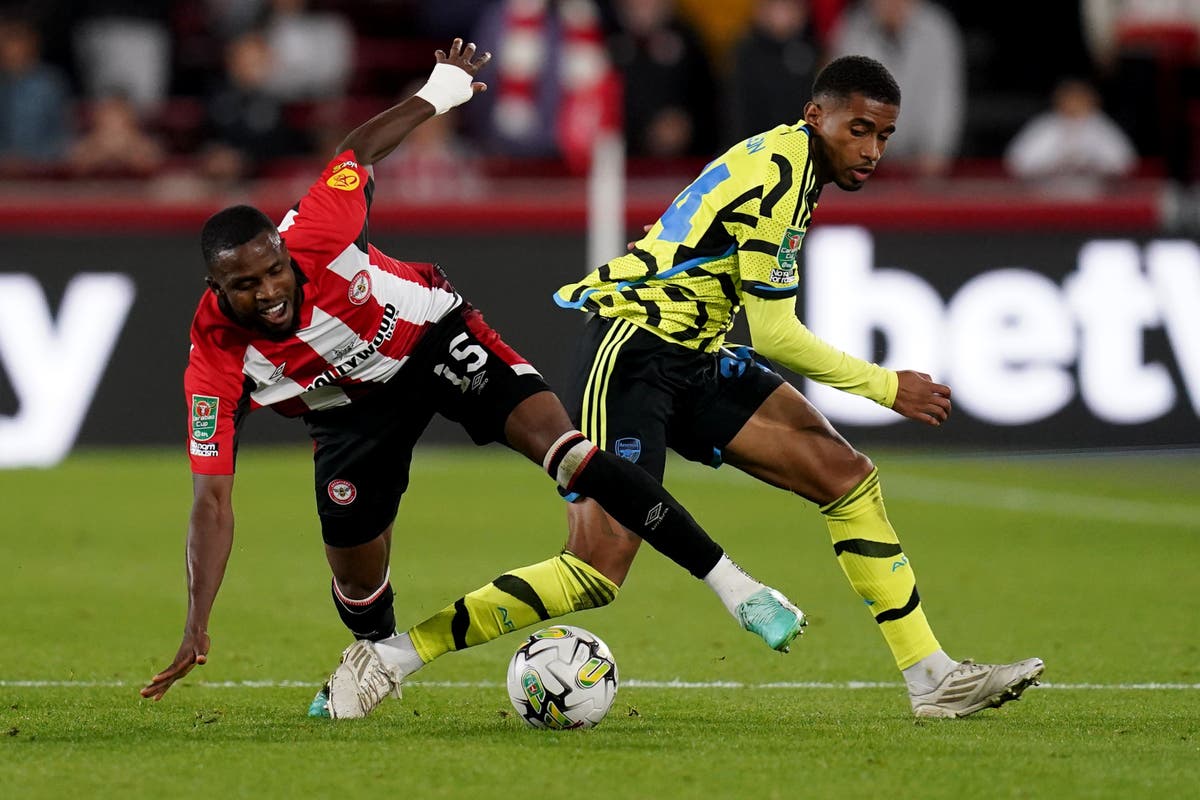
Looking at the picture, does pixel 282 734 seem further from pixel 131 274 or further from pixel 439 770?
pixel 131 274

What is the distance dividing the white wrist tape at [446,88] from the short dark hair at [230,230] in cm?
114

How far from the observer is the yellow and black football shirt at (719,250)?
622 centimetres

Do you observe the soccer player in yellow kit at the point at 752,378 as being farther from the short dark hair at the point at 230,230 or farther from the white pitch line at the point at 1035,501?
the white pitch line at the point at 1035,501

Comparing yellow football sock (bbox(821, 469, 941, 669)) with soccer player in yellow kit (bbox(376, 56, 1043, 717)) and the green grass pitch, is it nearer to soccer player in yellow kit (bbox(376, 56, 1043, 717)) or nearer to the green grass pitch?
soccer player in yellow kit (bbox(376, 56, 1043, 717))

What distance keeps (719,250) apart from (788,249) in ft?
0.89

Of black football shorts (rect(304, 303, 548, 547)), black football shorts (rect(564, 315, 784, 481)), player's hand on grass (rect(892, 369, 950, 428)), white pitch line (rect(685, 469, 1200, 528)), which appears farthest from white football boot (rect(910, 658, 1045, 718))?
white pitch line (rect(685, 469, 1200, 528))

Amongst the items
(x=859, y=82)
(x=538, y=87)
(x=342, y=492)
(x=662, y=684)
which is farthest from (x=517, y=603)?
(x=538, y=87)

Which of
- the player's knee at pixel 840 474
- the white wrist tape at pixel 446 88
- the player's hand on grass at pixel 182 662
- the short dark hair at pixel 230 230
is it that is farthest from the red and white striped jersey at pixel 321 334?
the player's knee at pixel 840 474

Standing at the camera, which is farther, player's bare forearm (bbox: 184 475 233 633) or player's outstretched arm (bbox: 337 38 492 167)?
player's outstretched arm (bbox: 337 38 492 167)

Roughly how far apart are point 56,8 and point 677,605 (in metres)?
10.8

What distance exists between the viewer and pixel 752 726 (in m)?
6.10

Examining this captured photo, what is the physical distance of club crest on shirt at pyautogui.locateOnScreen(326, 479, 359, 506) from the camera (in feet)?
21.4

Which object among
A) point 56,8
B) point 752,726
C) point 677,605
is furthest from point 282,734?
point 56,8

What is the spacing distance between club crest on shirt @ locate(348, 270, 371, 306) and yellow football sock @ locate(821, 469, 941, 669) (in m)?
1.63
